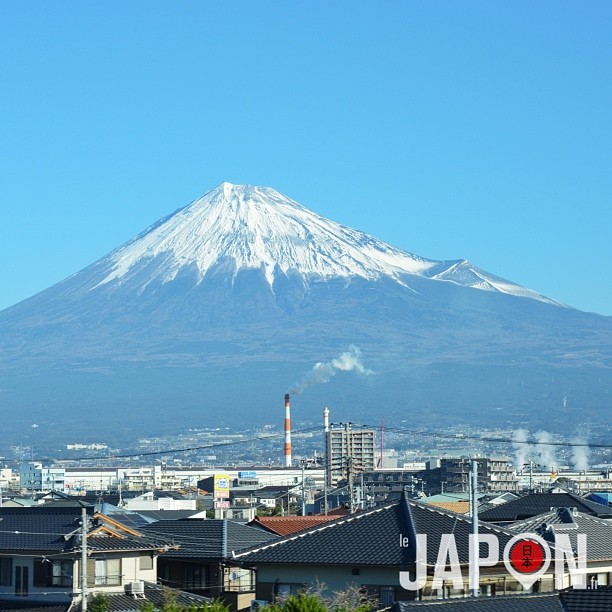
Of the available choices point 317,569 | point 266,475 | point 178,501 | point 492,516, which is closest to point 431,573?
point 317,569

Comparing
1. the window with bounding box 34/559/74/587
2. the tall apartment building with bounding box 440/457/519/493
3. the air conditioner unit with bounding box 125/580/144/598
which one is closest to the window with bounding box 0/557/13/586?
the window with bounding box 34/559/74/587

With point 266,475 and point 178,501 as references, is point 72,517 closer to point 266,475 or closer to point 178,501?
point 178,501

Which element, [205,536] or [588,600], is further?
[205,536]

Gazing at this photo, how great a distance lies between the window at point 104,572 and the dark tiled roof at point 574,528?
767 centimetres

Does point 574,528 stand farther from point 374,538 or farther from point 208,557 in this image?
point 208,557

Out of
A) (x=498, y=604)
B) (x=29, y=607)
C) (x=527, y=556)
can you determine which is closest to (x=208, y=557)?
(x=29, y=607)

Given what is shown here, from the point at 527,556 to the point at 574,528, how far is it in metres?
3.03

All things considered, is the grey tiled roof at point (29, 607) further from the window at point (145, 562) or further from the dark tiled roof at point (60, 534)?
the window at point (145, 562)

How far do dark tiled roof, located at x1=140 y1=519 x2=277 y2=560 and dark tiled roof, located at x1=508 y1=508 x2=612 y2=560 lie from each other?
6.49 m

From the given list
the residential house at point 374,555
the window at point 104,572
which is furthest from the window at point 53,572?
the residential house at point 374,555

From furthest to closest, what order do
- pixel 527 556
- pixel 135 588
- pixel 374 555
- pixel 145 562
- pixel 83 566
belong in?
pixel 145 562, pixel 135 588, pixel 527 556, pixel 83 566, pixel 374 555

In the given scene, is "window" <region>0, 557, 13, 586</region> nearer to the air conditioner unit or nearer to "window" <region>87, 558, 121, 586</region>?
"window" <region>87, 558, 121, 586</region>

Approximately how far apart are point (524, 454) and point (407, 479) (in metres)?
79.1

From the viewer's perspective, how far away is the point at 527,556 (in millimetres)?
26375
